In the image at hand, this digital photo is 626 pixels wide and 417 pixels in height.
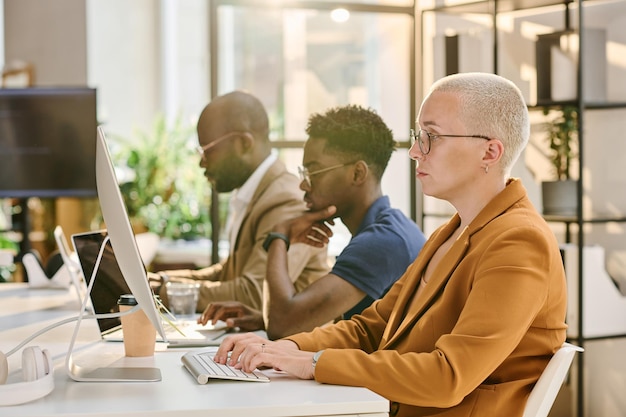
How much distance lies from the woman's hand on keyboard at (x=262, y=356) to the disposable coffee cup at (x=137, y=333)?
192mm

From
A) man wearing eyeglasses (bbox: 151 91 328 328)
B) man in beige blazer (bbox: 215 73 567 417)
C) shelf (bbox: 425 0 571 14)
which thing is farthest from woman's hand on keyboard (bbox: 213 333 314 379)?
shelf (bbox: 425 0 571 14)

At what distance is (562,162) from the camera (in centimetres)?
384

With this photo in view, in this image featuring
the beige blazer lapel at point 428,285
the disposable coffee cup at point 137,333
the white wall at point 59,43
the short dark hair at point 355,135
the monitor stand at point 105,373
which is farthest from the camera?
the white wall at point 59,43

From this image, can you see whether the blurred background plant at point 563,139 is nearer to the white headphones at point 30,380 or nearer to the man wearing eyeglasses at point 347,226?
the man wearing eyeglasses at point 347,226

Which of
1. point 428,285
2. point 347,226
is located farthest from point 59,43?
point 428,285

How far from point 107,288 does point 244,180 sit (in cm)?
116

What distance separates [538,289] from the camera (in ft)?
5.36

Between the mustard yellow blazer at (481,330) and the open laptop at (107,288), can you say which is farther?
the open laptop at (107,288)

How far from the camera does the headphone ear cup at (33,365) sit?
1536 millimetres

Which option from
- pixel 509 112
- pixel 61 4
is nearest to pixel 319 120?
pixel 509 112

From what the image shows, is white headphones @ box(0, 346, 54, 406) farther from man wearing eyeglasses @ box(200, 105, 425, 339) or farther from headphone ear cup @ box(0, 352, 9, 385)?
man wearing eyeglasses @ box(200, 105, 425, 339)

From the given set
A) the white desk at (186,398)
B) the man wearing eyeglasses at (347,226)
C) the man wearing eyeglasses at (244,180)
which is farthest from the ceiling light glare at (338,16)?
the white desk at (186,398)

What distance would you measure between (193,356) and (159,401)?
0.35 meters

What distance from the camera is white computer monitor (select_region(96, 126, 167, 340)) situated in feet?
5.34
